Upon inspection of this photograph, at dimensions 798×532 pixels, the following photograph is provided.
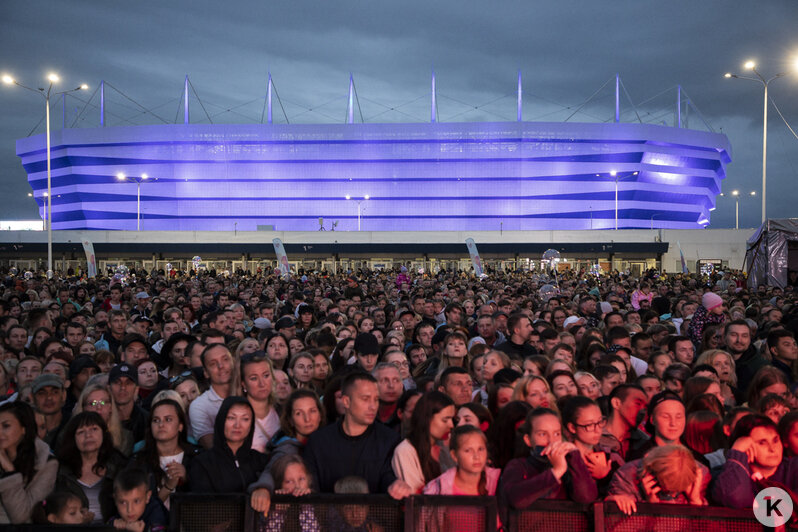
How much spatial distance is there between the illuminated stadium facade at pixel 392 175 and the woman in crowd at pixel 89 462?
8073 centimetres

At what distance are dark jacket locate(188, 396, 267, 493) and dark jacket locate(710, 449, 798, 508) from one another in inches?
107

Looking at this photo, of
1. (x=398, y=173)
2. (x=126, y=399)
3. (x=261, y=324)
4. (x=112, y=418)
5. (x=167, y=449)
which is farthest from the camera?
(x=398, y=173)

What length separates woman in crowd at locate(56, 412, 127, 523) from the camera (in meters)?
4.27

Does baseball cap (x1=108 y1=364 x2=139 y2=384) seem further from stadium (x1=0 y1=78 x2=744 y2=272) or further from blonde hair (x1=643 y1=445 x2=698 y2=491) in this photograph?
stadium (x1=0 y1=78 x2=744 y2=272)

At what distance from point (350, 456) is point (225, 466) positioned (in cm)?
80

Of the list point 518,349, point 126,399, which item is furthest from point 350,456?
point 518,349

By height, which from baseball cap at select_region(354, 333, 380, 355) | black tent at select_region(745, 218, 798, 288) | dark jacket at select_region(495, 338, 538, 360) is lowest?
dark jacket at select_region(495, 338, 538, 360)

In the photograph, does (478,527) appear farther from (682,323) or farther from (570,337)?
(682,323)

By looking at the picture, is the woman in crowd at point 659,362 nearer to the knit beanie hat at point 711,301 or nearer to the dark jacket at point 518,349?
the dark jacket at point 518,349

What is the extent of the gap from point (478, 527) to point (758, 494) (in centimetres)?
148

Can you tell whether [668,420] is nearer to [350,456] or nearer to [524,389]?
[524,389]

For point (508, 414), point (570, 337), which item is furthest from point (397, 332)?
point (508, 414)

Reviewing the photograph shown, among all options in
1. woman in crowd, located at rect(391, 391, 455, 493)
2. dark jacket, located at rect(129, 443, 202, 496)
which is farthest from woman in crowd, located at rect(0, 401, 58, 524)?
woman in crowd, located at rect(391, 391, 455, 493)

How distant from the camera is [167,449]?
459cm
